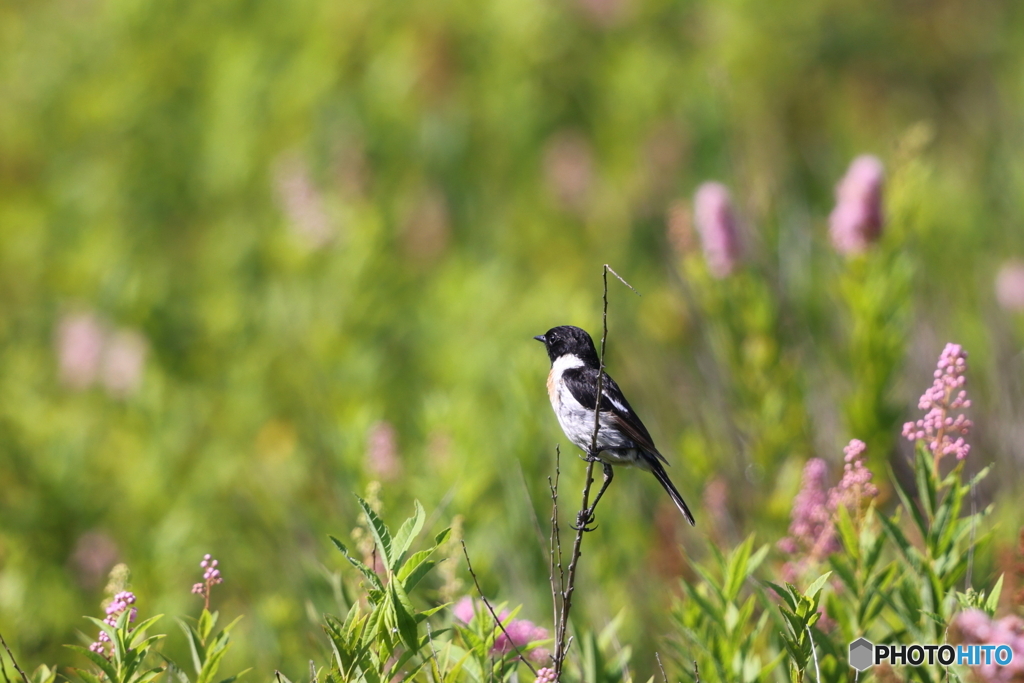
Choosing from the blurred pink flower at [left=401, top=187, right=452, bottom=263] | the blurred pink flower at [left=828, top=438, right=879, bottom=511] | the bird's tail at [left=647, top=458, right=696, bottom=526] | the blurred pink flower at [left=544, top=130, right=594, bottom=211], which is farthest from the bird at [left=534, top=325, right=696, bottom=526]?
the blurred pink flower at [left=544, top=130, right=594, bottom=211]

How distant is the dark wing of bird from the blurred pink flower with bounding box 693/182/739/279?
1455mm

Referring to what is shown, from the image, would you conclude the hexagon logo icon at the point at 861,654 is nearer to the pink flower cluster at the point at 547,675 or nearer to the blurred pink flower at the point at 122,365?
the pink flower cluster at the point at 547,675

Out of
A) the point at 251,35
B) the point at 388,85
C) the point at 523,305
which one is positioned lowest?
the point at 523,305

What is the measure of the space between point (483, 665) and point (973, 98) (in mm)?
8425

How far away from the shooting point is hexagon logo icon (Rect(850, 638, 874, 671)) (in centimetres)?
223

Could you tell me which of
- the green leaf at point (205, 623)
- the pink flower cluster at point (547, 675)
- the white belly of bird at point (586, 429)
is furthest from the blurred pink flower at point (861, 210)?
the green leaf at point (205, 623)

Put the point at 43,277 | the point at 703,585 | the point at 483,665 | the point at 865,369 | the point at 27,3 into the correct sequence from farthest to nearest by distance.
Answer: the point at 27,3 → the point at 43,277 → the point at 865,369 → the point at 703,585 → the point at 483,665

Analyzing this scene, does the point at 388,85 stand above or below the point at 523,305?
above

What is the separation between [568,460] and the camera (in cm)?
331

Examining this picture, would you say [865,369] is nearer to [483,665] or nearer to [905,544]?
[905,544]

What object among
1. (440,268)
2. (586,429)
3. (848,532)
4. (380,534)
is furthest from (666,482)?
(440,268)

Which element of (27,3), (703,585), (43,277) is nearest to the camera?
(703,585)

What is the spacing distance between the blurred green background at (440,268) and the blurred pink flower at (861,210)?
0.10 metres

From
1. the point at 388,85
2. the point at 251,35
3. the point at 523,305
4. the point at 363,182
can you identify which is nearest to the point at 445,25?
the point at 388,85
